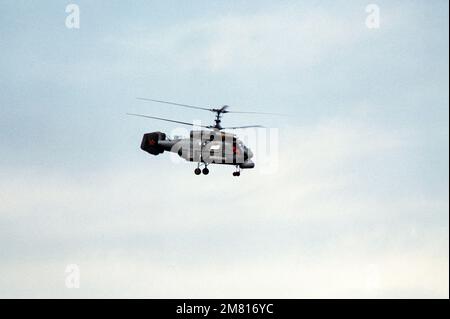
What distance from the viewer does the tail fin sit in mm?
102500

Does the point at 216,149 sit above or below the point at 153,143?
below

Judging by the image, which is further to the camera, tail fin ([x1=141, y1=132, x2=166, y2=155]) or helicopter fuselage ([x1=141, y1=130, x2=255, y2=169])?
tail fin ([x1=141, y1=132, x2=166, y2=155])

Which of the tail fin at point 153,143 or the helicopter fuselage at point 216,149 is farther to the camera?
the tail fin at point 153,143

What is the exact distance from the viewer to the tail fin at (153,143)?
102 meters

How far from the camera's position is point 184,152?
319ft

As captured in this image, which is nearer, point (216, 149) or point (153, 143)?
point (216, 149)

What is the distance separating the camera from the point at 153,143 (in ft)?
338
